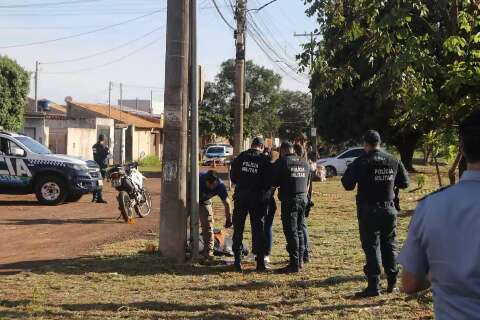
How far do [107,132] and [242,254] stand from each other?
33.3 metres

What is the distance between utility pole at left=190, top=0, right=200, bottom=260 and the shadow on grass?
20.2 inches

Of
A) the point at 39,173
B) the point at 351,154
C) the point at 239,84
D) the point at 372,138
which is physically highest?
the point at 239,84

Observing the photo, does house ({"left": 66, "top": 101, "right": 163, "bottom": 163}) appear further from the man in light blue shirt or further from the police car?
the man in light blue shirt

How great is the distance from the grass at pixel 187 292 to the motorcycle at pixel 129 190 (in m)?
3.48

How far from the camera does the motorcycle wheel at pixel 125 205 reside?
45.4 feet

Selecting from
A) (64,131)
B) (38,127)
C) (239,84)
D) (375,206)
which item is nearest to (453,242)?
(375,206)

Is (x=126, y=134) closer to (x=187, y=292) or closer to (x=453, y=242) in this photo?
(x=187, y=292)

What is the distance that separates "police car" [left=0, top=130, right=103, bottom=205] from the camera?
1708 centimetres

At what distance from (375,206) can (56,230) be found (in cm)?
743

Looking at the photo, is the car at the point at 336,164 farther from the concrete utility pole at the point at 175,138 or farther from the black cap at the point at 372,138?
the black cap at the point at 372,138

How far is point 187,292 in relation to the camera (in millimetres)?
7590

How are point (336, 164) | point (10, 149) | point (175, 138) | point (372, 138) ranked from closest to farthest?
point (372, 138) → point (175, 138) → point (10, 149) → point (336, 164)

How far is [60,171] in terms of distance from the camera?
17.3 meters

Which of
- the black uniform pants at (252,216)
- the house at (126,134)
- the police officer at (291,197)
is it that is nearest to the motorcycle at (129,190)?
the black uniform pants at (252,216)
